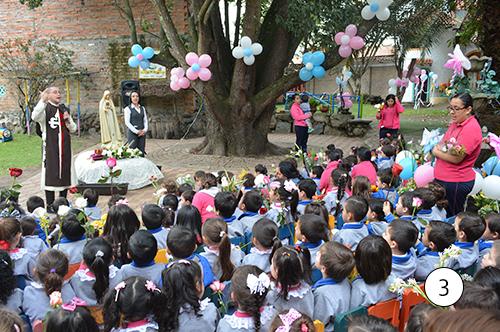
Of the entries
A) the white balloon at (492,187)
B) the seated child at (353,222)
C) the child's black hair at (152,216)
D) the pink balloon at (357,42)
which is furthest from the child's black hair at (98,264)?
the pink balloon at (357,42)

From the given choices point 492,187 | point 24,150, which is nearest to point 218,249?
point 492,187

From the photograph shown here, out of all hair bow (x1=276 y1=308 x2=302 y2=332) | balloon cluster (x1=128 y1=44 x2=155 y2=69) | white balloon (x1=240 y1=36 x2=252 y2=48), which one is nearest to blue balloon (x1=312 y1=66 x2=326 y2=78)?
white balloon (x1=240 y1=36 x2=252 y2=48)

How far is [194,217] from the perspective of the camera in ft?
11.3

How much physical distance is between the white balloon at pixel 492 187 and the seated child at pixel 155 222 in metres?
3.01

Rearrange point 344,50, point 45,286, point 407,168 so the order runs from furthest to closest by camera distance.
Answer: point 344,50 → point 407,168 → point 45,286

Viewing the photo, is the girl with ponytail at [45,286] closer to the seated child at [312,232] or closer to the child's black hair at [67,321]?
the child's black hair at [67,321]

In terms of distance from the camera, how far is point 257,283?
1997mm

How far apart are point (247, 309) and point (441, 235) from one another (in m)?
1.50

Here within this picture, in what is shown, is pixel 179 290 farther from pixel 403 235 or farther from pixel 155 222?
pixel 403 235

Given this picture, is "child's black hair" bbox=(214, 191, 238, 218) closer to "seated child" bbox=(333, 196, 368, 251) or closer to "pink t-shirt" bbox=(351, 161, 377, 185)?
"seated child" bbox=(333, 196, 368, 251)

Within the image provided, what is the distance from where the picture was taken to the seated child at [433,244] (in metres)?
2.86

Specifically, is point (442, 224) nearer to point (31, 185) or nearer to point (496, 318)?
point (496, 318)

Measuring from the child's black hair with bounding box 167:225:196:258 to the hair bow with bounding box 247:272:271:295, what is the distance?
0.80 metres

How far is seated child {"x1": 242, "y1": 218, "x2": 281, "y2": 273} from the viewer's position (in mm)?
→ 2797
